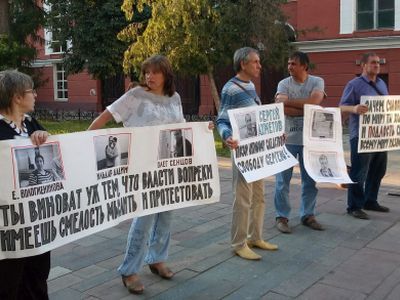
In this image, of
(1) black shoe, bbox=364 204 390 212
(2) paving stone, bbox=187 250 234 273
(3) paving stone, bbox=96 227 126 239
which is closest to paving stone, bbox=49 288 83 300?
(2) paving stone, bbox=187 250 234 273

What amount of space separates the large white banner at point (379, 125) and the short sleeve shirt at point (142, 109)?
287 centimetres

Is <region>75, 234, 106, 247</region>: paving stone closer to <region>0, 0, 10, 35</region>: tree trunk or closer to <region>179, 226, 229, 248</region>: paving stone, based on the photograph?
<region>179, 226, 229, 248</region>: paving stone

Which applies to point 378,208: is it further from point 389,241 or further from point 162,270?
point 162,270

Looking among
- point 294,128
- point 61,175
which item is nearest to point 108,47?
point 294,128

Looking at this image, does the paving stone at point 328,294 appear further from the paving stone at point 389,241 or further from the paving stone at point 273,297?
the paving stone at point 389,241

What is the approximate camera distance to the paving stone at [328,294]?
13.0 feet

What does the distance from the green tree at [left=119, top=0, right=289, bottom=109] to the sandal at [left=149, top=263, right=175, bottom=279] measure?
28.6 ft

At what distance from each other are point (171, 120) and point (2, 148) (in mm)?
1501

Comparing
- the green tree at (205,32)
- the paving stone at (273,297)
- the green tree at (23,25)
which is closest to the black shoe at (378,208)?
the paving stone at (273,297)

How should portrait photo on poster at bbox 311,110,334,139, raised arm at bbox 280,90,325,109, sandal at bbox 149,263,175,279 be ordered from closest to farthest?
sandal at bbox 149,263,175,279, raised arm at bbox 280,90,325,109, portrait photo on poster at bbox 311,110,334,139

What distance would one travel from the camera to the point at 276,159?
5168 millimetres

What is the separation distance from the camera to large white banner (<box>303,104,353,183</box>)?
18.2ft

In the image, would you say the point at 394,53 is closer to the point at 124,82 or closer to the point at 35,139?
the point at 124,82

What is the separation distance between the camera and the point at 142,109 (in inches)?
162
